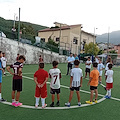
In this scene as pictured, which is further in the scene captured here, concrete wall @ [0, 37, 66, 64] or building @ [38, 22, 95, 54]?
building @ [38, 22, 95, 54]

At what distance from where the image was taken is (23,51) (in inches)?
890

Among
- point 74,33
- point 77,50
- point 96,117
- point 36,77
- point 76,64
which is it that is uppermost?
point 74,33

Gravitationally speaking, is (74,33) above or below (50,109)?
above

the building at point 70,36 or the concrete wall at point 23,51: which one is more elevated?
the building at point 70,36

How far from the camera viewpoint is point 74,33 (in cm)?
4584

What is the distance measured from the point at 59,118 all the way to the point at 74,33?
42.9 metres

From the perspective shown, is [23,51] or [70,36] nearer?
[23,51]

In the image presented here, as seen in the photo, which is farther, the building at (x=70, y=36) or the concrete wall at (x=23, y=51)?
the building at (x=70, y=36)

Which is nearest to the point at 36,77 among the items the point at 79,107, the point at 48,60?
the point at 79,107

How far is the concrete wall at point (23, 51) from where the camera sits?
64.4ft

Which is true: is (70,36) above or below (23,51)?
above

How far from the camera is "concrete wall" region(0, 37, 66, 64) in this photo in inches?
773

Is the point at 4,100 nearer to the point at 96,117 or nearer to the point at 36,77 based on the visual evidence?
the point at 36,77

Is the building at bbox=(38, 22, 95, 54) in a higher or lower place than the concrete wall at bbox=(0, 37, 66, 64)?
higher
